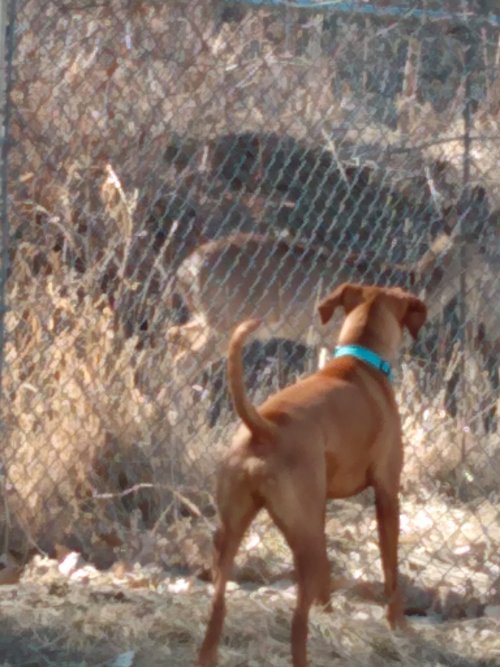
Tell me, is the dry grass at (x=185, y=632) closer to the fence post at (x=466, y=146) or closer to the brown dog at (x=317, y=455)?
the brown dog at (x=317, y=455)

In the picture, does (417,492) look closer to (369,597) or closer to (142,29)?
(369,597)

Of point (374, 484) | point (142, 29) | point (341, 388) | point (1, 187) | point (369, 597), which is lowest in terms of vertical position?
point (369, 597)

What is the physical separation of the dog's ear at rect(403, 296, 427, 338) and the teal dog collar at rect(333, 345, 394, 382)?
0.69 ft

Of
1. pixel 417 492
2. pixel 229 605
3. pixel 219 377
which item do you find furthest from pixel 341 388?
pixel 219 377

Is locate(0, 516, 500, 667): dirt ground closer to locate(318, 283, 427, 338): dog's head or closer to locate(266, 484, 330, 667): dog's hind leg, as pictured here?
locate(266, 484, 330, 667): dog's hind leg

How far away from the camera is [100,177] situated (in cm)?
697

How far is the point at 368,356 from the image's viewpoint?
5.30 metres

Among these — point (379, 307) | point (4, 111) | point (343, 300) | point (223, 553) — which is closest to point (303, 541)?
point (223, 553)

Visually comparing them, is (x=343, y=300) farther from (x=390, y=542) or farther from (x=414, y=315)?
(x=390, y=542)

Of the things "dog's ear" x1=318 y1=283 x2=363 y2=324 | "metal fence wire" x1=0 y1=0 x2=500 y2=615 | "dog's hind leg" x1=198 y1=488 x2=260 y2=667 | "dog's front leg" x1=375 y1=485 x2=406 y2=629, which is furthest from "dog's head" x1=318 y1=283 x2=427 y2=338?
"dog's hind leg" x1=198 y1=488 x2=260 y2=667

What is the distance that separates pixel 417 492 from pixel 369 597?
1.34 meters

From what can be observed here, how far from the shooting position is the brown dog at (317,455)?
14.7 ft

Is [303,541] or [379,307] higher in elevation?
[379,307]

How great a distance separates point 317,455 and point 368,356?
752 mm
